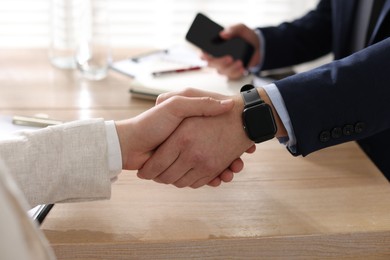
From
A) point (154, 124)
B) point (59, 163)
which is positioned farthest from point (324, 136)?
point (59, 163)

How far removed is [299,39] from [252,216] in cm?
84

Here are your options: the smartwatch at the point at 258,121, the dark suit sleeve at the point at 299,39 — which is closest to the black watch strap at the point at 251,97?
the smartwatch at the point at 258,121

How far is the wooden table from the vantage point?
760 mm

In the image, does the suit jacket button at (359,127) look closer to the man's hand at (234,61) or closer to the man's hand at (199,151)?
the man's hand at (199,151)

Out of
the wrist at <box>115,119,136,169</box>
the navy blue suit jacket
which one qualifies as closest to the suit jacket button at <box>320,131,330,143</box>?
the navy blue suit jacket

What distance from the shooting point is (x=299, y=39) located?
155 centimetres

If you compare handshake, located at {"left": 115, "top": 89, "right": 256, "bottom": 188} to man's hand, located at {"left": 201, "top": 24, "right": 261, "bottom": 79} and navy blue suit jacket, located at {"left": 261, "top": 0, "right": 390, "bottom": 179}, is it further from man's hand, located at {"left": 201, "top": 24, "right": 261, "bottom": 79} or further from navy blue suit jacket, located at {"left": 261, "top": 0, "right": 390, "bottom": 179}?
man's hand, located at {"left": 201, "top": 24, "right": 261, "bottom": 79}

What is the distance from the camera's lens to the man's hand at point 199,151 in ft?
2.96

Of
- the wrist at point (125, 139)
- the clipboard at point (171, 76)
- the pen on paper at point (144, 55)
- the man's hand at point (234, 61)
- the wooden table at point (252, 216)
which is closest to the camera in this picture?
the wooden table at point (252, 216)

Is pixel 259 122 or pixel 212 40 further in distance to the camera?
pixel 212 40

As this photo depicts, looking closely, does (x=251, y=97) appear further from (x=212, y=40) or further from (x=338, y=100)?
(x=212, y=40)

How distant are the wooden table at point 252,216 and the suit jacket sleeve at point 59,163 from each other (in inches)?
1.3

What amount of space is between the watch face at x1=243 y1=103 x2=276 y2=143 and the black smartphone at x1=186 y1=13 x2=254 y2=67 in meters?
0.45

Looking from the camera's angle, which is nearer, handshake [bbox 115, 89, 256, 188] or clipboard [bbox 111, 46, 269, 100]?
handshake [bbox 115, 89, 256, 188]
